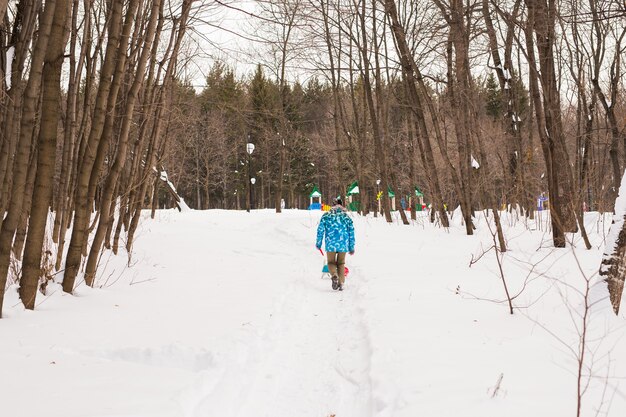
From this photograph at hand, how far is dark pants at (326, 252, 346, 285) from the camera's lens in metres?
7.33

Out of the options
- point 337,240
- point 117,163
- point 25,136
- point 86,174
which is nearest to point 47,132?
point 25,136

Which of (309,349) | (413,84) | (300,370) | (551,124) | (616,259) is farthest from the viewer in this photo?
(413,84)

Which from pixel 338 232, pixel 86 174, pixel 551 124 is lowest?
pixel 338 232

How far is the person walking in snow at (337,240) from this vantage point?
24.1 ft

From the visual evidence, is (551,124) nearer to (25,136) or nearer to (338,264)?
(338,264)

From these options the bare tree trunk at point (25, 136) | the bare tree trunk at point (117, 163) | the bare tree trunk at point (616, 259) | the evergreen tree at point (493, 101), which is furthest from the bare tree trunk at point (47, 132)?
the evergreen tree at point (493, 101)

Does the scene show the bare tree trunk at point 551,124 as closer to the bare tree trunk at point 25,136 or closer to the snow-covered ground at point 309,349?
the snow-covered ground at point 309,349

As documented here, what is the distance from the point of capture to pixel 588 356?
339 cm

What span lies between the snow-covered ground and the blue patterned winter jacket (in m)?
0.80

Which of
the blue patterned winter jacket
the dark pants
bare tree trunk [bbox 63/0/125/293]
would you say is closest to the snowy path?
the dark pants

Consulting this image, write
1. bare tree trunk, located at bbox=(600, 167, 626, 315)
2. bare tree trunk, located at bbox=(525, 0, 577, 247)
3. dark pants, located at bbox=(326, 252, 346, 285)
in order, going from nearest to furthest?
1. bare tree trunk, located at bbox=(600, 167, 626, 315)
2. dark pants, located at bbox=(326, 252, 346, 285)
3. bare tree trunk, located at bbox=(525, 0, 577, 247)

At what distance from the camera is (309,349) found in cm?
431

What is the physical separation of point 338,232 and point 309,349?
336 cm

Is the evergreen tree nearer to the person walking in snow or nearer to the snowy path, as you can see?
the person walking in snow
